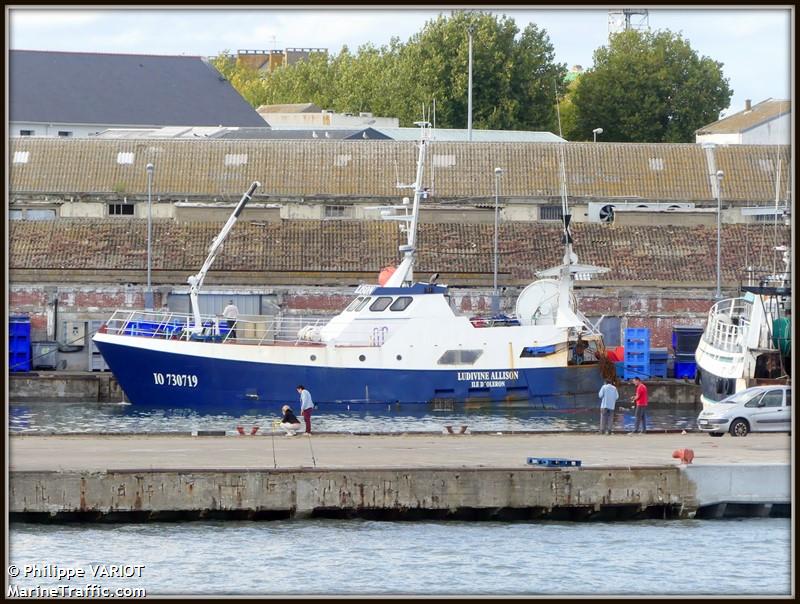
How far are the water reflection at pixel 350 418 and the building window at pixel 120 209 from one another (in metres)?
16.3

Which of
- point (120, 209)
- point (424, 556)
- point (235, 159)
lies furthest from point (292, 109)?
point (424, 556)

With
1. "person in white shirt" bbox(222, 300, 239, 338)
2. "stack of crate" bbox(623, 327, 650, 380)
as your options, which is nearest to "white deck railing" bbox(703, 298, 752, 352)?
"stack of crate" bbox(623, 327, 650, 380)

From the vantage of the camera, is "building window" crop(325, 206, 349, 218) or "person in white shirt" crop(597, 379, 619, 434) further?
"building window" crop(325, 206, 349, 218)

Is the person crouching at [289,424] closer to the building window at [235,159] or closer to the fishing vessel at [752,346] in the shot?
the fishing vessel at [752,346]

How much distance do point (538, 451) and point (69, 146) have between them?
41.7m

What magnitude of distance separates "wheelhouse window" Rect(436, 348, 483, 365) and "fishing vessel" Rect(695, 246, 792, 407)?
6440 mm

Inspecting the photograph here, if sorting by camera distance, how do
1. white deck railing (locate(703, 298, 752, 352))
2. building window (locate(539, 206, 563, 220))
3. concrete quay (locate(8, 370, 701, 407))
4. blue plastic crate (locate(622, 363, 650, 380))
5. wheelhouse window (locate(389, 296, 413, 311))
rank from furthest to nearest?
building window (locate(539, 206, 563, 220)) < blue plastic crate (locate(622, 363, 650, 380)) < concrete quay (locate(8, 370, 701, 407)) < wheelhouse window (locate(389, 296, 413, 311)) < white deck railing (locate(703, 298, 752, 352))

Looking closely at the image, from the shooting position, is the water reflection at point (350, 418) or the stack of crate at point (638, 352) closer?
the water reflection at point (350, 418)

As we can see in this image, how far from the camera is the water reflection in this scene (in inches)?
1722

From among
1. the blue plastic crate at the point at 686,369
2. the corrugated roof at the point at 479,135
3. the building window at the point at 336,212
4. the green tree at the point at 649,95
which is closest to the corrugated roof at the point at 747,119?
the green tree at the point at 649,95

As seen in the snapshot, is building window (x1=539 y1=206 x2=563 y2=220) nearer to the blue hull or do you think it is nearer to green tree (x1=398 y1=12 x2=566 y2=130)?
the blue hull

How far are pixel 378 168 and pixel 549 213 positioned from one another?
7199 millimetres

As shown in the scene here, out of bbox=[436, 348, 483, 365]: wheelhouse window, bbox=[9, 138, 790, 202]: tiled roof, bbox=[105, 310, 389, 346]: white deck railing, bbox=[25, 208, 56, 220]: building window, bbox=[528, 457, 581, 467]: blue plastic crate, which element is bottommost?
bbox=[528, 457, 581, 467]: blue plastic crate

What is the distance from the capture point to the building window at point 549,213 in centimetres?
6725
